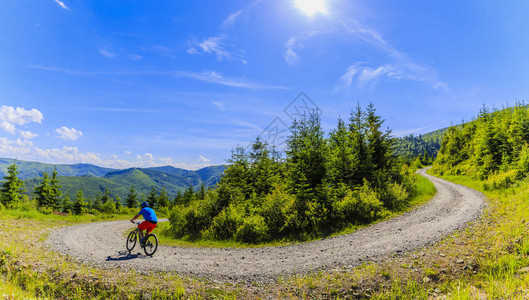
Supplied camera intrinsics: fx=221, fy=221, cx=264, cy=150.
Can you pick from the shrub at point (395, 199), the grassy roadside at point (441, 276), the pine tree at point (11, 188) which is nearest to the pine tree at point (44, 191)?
the pine tree at point (11, 188)

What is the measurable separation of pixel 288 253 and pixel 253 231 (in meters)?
4.31

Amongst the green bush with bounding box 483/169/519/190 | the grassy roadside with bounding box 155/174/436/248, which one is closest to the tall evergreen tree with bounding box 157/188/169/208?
the grassy roadside with bounding box 155/174/436/248

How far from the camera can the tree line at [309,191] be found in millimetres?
14844

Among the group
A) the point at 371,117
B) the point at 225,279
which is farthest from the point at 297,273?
the point at 371,117

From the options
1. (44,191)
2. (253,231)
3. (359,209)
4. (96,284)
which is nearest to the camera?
(96,284)

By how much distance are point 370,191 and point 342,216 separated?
453cm

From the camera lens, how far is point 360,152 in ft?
70.2

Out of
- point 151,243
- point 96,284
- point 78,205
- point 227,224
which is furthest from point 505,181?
point 78,205

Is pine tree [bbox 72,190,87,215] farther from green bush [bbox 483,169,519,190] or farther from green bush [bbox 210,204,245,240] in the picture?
green bush [bbox 483,169,519,190]

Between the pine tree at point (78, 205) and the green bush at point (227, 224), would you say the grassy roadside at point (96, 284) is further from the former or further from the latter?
the pine tree at point (78, 205)

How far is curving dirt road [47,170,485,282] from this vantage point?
8586mm

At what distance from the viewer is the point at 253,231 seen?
→ 1452cm

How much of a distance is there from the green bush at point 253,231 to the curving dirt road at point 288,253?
1.94 meters

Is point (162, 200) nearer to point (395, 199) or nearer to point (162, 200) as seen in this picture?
point (162, 200)
